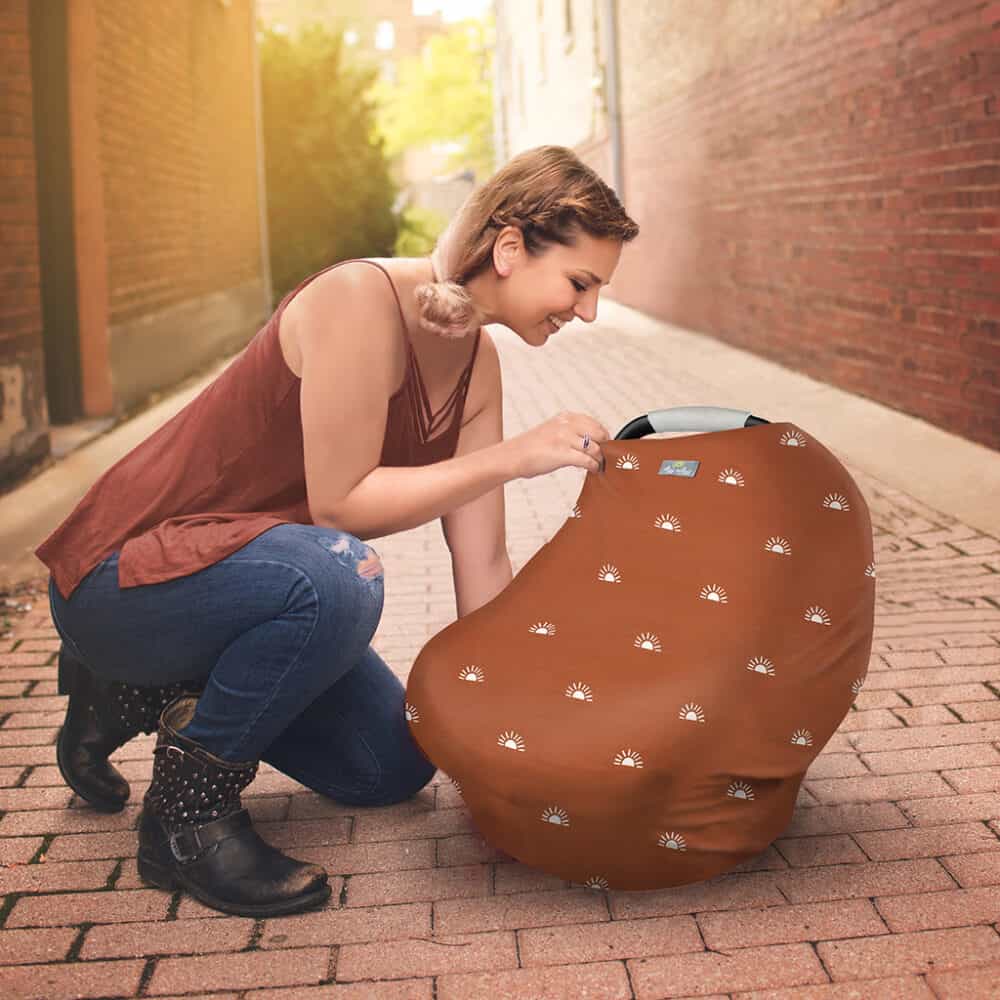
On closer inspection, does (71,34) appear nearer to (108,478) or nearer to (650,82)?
(108,478)

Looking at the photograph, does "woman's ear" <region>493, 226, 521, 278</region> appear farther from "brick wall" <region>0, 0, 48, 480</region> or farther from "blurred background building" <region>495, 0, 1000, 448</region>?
"blurred background building" <region>495, 0, 1000, 448</region>

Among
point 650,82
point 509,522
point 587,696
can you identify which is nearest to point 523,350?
point 650,82

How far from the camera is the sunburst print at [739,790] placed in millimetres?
2592

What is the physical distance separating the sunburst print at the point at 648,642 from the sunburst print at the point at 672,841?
323mm

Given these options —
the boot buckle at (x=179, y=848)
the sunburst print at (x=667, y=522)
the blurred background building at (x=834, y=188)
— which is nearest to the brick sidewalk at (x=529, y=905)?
the boot buckle at (x=179, y=848)

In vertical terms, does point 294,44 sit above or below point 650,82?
above

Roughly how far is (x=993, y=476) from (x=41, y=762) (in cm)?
451

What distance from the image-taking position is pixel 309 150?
62.5ft

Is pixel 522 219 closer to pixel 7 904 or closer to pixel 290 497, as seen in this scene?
pixel 290 497

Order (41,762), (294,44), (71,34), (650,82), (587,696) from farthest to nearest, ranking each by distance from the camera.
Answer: (294,44), (650,82), (71,34), (41,762), (587,696)

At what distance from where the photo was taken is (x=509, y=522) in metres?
6.25

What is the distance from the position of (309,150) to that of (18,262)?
12476 mm

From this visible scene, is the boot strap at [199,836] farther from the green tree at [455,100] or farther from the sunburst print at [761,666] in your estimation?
the green tree at [455,100]

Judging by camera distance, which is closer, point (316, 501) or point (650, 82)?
point (316, 501)
